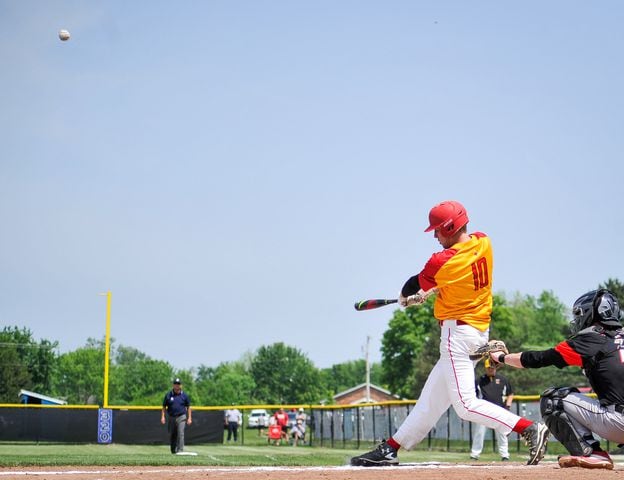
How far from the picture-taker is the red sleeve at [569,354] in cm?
728

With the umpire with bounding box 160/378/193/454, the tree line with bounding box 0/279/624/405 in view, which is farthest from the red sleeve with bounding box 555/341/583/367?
the tree line with bounding box 0/279/624/405

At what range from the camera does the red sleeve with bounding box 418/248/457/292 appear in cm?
841

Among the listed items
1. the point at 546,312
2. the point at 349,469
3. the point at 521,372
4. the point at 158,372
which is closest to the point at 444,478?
the point at 349,469

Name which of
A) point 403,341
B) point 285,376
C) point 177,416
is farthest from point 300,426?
point 285,376

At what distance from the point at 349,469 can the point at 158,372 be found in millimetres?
132143

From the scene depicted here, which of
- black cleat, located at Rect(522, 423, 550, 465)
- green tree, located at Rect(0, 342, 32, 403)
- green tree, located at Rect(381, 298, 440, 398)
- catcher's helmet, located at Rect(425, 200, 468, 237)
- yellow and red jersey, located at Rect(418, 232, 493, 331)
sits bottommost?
black cleat, located at Rect(522, 423, 550, 465)

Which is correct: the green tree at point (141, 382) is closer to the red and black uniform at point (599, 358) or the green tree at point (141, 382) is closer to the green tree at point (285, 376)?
the green tree at point (285, 376)

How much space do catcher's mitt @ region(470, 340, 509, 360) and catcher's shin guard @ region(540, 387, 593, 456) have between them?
515 mm

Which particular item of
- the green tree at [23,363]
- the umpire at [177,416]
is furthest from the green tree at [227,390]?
the umpire at [177,416]

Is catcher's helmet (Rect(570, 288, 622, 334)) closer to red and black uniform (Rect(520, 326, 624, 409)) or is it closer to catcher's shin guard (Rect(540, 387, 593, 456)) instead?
red and black uniform (Rect(520, 326, 624, 409))

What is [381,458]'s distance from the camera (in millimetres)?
8758

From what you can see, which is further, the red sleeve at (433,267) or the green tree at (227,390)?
the green tree at (227,390)

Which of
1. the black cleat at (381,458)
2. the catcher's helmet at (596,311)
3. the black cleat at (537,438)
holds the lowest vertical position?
the black cleat at (381,458)

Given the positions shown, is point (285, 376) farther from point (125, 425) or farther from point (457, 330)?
point (457, 330)
